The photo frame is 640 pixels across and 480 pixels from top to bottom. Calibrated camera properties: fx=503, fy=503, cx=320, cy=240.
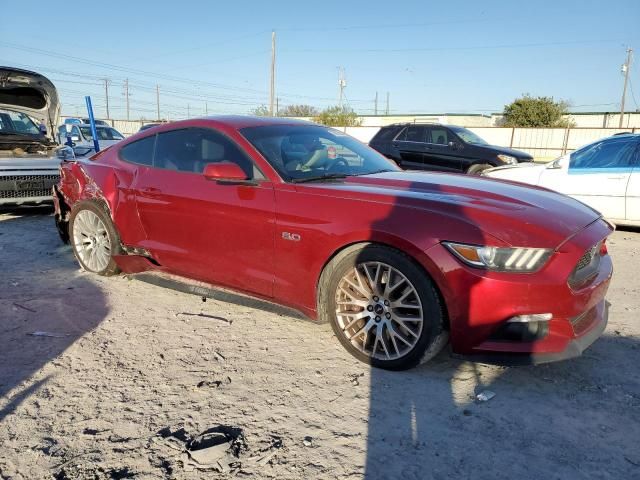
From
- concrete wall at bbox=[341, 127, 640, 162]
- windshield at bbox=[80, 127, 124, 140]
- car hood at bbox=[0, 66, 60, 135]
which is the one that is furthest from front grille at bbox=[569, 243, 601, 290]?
concrete wall at bbox=[341, 127, 640, 162]

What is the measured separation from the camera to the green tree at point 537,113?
41.9 meters

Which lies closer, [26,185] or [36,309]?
[36,309]

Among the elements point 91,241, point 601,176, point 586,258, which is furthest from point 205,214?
point 601,176

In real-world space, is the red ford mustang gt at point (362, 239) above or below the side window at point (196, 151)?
below

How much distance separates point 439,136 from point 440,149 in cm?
39

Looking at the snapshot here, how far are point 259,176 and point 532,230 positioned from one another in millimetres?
1837

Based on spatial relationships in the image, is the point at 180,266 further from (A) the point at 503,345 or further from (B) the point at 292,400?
(A) the point at 503,345

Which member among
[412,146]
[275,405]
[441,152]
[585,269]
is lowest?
[275,405]

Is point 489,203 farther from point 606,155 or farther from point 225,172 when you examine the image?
point 606,155

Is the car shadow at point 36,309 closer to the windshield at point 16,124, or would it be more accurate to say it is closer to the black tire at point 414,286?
the black tire at point 414,286

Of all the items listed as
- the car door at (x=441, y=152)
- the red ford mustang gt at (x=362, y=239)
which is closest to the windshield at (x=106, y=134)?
the car door at (x=441, y=152)

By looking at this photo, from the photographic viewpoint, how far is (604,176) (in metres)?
7.16

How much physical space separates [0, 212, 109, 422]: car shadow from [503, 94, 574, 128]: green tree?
4222 centimetres

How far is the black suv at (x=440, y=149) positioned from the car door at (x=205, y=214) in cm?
821
